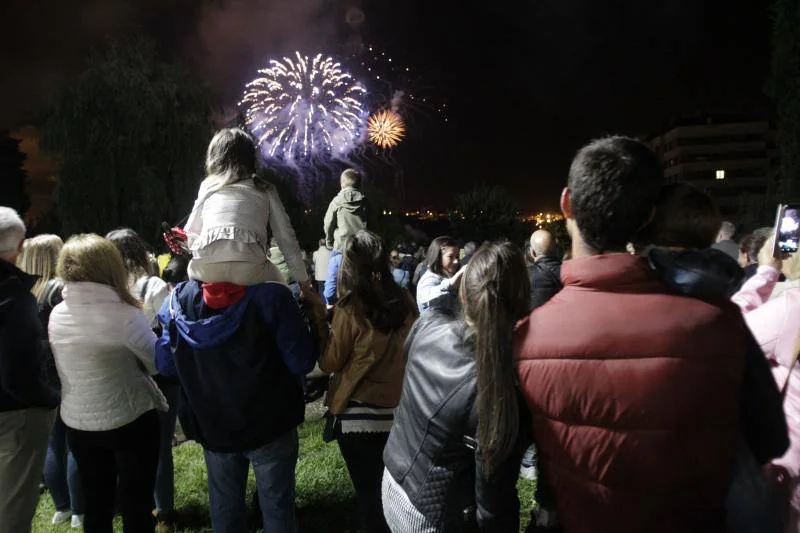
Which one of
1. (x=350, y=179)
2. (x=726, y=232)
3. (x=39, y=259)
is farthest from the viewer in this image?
(x=350, y=179)

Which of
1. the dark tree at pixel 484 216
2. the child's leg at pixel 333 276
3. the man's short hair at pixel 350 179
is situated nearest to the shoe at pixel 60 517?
the child's leg at pixel 333 276

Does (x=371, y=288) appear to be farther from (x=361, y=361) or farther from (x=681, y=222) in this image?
(x=681, y=222)

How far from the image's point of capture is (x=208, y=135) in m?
23.1

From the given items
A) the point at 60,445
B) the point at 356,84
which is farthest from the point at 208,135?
the point at 60,445

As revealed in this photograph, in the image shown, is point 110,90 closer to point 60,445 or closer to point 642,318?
point 60,445

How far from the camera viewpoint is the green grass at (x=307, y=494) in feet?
14.3

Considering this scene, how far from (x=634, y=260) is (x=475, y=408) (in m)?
0.71

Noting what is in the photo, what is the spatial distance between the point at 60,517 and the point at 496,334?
4.43m

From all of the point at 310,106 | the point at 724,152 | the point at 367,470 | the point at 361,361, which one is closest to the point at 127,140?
the point at 310,106

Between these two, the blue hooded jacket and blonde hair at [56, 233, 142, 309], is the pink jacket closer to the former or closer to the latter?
the blue hooded jacket

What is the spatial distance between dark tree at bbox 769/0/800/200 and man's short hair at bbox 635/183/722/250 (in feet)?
83.7

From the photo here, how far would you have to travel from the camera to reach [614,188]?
5.21ft

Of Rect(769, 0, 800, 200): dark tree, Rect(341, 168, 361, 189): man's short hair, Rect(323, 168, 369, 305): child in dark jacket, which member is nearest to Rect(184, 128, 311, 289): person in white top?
Rect(323, 168, 369, 305): child in dark jacket

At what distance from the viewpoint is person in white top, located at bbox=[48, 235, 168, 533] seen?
3.33 meters
